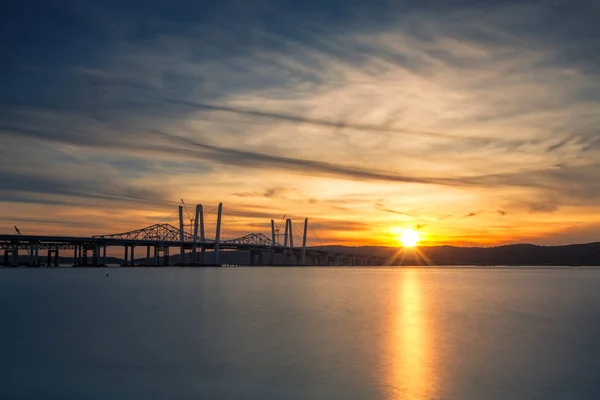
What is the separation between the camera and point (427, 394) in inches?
603

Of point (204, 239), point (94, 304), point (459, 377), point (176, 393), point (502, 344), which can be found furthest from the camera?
point (204, 239)

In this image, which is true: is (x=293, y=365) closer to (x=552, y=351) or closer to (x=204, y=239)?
(x=552, y=351)

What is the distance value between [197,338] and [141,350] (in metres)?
3.96

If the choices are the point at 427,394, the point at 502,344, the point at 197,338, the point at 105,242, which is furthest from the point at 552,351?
the point at 105,242

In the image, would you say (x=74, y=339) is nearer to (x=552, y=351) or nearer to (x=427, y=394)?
(x=427, y=394)

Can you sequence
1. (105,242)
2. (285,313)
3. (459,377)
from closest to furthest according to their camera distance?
(459,377) < (285,313) < (105,242)

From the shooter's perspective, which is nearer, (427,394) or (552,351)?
(427,394)

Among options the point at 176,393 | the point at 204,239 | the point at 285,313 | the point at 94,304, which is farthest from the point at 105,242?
the point at 176,393

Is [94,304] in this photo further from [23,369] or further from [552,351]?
[552,351]

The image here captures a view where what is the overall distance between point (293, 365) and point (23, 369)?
342 inches

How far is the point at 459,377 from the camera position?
57.5ft

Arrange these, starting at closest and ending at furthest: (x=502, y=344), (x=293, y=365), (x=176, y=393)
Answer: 1. (x=176, y=393)
2. (x=293, y=365)
3. (x=502, y=344)

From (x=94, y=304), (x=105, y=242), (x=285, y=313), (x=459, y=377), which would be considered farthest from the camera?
(x=105, y=242)

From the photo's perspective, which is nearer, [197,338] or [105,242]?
[197,338]
